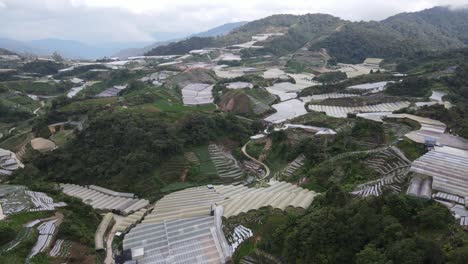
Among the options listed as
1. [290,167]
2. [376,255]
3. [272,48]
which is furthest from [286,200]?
[272,48]

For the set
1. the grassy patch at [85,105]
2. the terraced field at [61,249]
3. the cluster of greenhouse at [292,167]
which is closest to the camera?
the terraced field at [61,249]

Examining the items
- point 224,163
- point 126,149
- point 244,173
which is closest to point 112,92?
point 126,149

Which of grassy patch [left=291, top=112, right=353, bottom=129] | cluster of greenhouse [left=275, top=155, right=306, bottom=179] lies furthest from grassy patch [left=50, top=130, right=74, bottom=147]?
grassy patch [left=291, top=112, right=353, bottom=129]

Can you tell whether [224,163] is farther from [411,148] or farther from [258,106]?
[411,148]

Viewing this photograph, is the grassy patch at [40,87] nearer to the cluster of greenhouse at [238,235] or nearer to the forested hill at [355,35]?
the forested hill at [355,35]

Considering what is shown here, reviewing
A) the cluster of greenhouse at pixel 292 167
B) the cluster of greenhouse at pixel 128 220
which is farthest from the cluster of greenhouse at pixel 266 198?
the cluster of greenhouse at pixel 128 220
